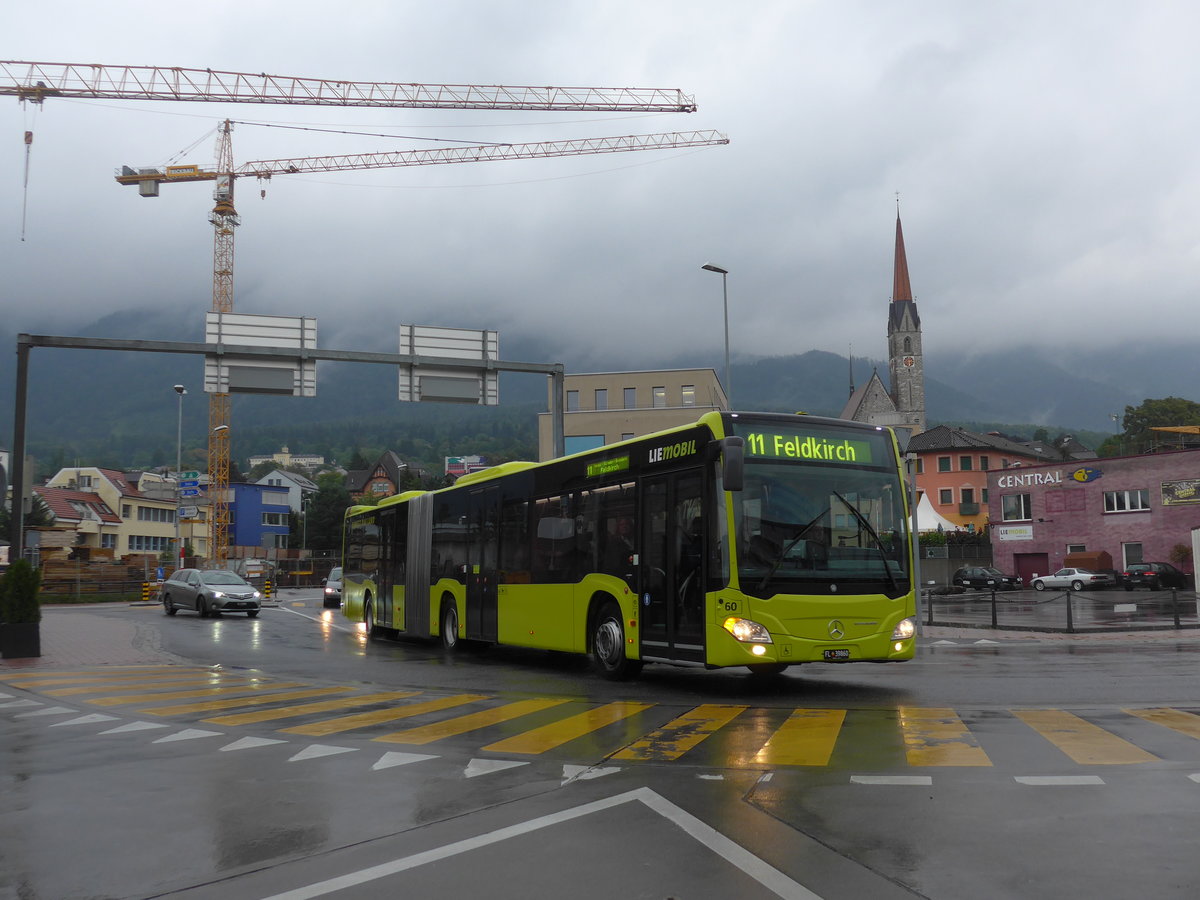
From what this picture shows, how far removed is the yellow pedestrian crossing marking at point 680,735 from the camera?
→ 8203 mm

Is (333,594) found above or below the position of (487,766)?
above

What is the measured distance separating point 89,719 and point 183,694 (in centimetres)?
237

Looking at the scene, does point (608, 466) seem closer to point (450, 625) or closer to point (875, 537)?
point (875, 537)

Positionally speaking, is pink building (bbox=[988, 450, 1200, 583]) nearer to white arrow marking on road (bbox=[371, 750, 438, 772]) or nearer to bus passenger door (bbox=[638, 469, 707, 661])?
bus passenger door (bbox=[638, 469, 707, 661])

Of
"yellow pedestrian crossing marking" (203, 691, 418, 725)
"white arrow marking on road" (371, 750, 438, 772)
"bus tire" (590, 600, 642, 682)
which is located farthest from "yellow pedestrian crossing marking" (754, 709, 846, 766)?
"yellow pedestrian crossing marking" (203, 691, 418, 725)

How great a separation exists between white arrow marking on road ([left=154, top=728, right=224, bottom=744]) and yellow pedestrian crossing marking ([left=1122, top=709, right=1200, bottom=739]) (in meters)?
8.43

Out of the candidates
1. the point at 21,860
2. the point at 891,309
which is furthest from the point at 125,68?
the point at 891,309

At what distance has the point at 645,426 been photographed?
288ft

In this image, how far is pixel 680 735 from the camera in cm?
922

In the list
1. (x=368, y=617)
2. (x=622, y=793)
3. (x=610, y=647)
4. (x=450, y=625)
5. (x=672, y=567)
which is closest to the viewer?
(x=622, y=793)

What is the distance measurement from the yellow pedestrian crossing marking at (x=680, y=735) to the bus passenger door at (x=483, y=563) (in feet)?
22.9

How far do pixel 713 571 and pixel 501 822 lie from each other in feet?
20.3

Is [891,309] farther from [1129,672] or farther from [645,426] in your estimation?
[1129,672]

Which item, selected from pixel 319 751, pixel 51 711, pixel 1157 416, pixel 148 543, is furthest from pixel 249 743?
pixel 1157 416
